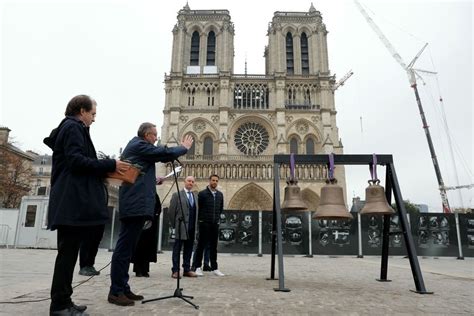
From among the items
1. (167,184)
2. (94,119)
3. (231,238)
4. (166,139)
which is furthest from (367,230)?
(166,139)

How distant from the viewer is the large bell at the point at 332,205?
4418 millimetres

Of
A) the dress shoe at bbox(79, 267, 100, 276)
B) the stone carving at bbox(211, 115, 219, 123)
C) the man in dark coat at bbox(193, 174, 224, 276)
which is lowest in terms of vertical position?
the dress shoe at bbox(79, 267, 100, 276)

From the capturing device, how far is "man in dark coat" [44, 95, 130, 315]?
2543 millimetres

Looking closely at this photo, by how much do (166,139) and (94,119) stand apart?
2971 cm

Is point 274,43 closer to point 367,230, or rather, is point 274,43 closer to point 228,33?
point 228,33

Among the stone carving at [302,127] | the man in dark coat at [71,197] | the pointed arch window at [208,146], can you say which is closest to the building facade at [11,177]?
the pointed arch window at [208,146]

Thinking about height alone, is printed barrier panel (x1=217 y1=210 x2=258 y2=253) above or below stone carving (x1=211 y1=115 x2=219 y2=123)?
below

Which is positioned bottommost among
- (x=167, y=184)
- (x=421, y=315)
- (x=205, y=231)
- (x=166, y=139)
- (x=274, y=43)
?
(x=421, y=315)

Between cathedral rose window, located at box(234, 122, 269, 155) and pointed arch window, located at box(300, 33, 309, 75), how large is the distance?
8.06 metres

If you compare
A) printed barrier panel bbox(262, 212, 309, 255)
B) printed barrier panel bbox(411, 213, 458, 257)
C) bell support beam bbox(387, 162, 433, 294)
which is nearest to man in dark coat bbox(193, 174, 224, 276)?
bell support beam bbox(387, 162, 433, 294)

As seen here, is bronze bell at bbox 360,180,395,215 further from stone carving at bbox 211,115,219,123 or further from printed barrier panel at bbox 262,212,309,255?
stone carving at bbox 211,115,219,123

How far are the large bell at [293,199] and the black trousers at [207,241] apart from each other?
6.08 ft

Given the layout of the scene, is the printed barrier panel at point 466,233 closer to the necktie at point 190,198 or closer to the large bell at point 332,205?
the large bell at point 332,205

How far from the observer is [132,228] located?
10.9ft
